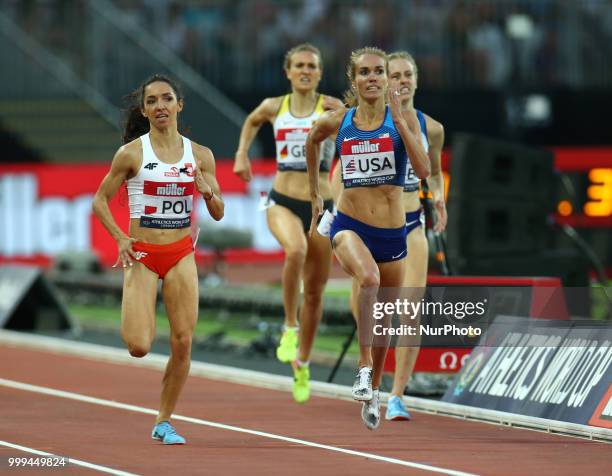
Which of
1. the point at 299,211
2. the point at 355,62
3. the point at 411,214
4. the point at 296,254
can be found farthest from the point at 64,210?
the point at 355,62

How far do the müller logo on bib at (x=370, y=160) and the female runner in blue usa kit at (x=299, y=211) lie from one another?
2330mm

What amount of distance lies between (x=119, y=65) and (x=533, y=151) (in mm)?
14653

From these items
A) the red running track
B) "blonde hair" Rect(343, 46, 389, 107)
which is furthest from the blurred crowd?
"blonde hair" Rect(343, 46, 389, 107)

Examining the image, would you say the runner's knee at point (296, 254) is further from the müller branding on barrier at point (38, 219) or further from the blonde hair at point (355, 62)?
the müller branding on barrier at point (38, 219)

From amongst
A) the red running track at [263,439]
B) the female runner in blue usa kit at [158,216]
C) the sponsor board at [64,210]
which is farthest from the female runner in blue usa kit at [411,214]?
the sponsor board at [64,210]

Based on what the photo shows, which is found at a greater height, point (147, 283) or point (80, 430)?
point (147, 283)

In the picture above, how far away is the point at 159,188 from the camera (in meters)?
11.6

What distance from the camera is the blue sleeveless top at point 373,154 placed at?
12.3 m

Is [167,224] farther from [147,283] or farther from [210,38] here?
[210,38]

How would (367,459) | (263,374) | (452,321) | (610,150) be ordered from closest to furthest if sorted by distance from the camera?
(367,459) → (452,321) → (263,374) → (610,150)

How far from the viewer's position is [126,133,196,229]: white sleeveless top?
11.6 m

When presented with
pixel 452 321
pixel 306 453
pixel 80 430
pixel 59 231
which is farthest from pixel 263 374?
pixel 59 231

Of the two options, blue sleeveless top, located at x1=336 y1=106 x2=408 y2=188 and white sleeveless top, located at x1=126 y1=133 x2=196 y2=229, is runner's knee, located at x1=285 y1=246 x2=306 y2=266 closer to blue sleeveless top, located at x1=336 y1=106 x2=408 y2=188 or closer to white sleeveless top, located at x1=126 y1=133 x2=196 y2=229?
blue sleeveless top, located at x1=336 y1=106 x2=408 y2=188

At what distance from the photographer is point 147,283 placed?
458 inches
